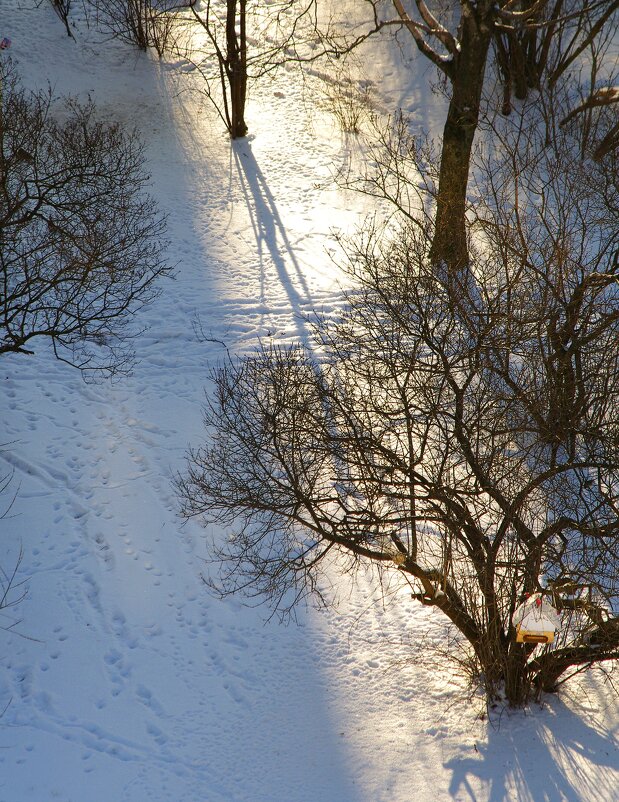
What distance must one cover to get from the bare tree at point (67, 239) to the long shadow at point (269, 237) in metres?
→ 2.05

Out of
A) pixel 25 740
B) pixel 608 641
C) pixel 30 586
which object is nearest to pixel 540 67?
pixel 608 641

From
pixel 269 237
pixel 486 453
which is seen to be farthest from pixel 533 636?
pixel 269 237

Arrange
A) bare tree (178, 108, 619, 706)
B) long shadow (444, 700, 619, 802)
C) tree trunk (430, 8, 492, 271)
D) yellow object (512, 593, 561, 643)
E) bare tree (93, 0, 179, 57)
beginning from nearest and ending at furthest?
yellow object (512, 593, 561, 643) → bare tree (178, 108, 619, 706) → long shadow (444, 700, 619, 802) → tree trunk (430, 8, 492, 271) → bare tree (93, 0, 179, 57)

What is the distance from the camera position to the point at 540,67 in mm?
19719

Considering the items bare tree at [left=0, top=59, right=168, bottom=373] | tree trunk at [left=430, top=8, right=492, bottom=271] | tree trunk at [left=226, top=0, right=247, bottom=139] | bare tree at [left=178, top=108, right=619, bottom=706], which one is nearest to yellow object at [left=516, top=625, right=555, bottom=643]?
bare tree at [left=178, top=108, right=619, bottom=706]

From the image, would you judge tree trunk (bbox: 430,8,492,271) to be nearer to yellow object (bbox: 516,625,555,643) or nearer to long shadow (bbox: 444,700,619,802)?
yellow object (bbox: 516,625,555,643)

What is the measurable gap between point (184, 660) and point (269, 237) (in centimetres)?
940

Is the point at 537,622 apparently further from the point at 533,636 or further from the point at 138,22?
the point at 138,22

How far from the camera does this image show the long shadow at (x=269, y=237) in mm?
15477

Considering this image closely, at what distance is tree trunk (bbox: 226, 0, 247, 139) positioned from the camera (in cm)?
1848

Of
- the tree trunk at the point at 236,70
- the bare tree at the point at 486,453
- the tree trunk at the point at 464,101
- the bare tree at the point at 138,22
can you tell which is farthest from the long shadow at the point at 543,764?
the bare tree at the point at 138,22

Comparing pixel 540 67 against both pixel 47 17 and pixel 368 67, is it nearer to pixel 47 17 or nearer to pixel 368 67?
pixel 368 67

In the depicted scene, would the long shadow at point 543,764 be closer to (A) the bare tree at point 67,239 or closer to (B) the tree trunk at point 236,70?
(A) the bare tree at point 67,239

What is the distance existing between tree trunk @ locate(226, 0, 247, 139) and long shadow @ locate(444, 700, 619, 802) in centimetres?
1447
